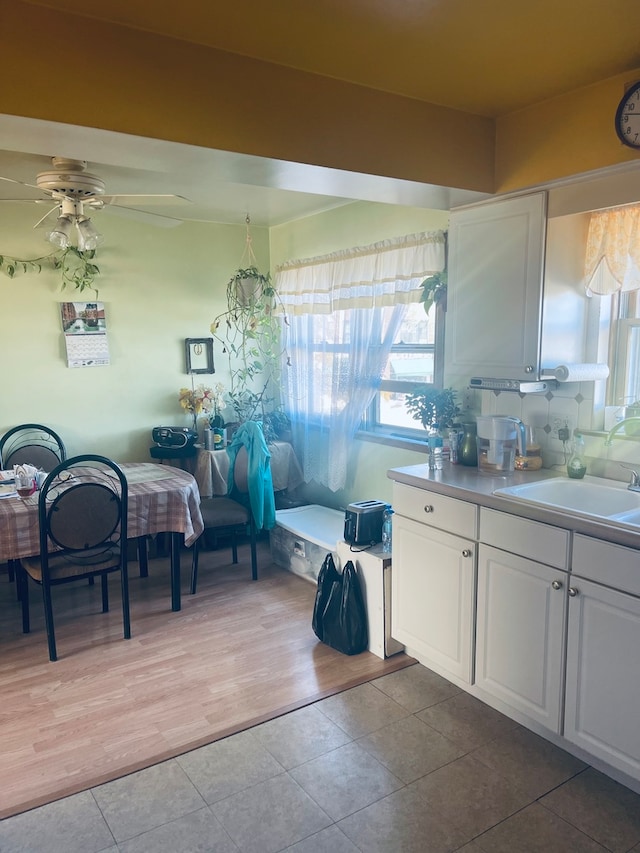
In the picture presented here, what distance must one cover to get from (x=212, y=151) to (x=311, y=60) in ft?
1.48

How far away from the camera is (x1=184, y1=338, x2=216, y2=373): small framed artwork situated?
4750mm

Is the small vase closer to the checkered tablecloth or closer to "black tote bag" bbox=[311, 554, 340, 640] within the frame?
"black tote bag" bbox=[311, 554, 340, 640]

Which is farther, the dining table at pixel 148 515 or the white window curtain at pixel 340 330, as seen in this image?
the white window curtain at pixel 340 330

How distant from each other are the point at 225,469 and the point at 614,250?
286cm

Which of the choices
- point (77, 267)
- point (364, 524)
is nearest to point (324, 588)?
point (364, 524)

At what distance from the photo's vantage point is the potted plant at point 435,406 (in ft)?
10.5

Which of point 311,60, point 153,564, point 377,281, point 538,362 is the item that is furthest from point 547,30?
point 153,564

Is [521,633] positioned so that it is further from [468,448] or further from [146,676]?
[146,676]

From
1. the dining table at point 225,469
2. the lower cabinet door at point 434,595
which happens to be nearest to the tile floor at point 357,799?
the lower cabinet door at point 434,595

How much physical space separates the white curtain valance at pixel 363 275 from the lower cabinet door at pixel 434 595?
1389mm

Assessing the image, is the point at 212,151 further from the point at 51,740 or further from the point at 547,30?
the point at 51,740

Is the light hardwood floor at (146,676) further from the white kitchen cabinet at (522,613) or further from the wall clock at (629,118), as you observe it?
the wall clock at (629,118)

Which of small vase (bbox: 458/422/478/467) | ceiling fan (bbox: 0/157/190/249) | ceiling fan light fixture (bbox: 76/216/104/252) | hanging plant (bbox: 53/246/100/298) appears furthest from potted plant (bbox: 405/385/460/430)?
hanging plant (bbox: 53/246/100/298)

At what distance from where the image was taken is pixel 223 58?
2018mm
